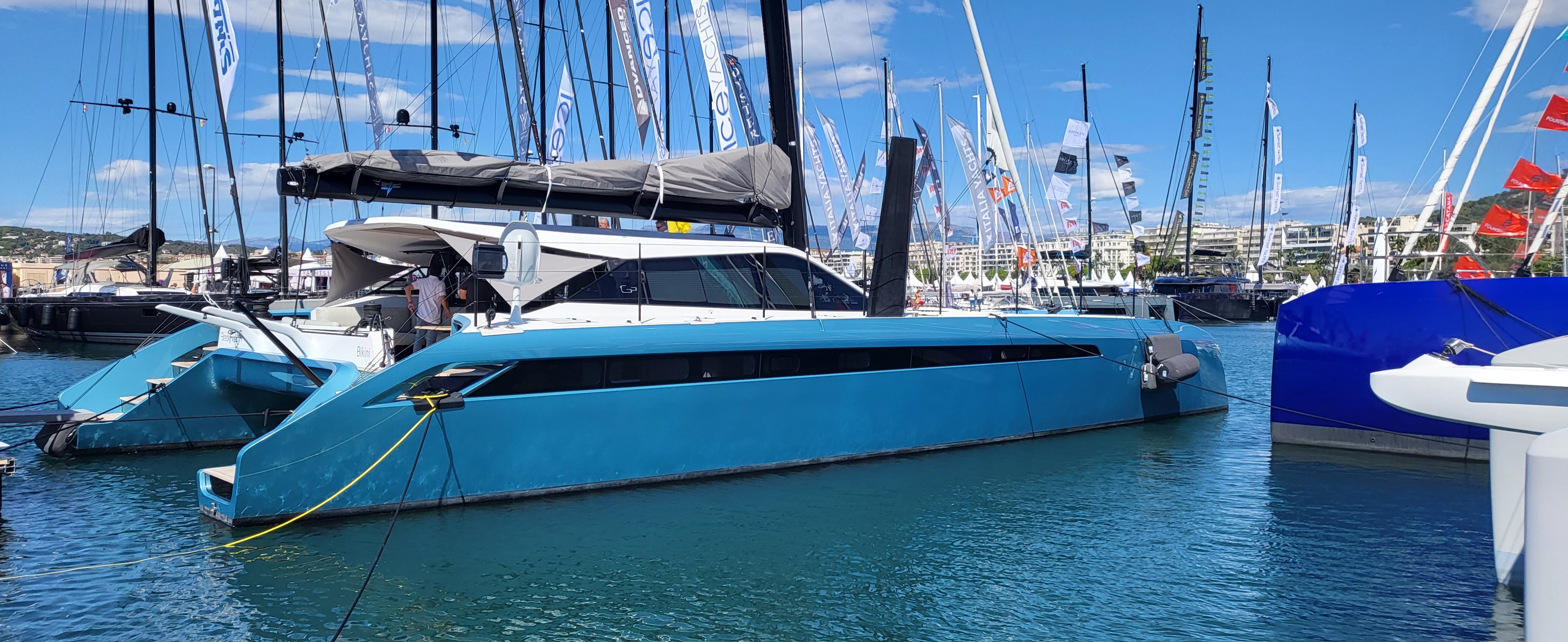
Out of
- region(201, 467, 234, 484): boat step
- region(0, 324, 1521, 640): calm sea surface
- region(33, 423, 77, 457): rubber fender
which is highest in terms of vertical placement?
region(201, 467, 234, 484): boat step

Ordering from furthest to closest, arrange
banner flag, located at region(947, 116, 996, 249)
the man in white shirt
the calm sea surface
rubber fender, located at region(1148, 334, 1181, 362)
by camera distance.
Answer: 1. banner flag, located at region(947, 116, 996, 249)
2. rubber fender, located at region(1148, 334, 1181, 362)
3. the man in white shirt
4. the calm sea surface

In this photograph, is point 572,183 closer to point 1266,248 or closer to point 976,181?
point 976,181

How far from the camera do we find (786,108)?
10.5 meters

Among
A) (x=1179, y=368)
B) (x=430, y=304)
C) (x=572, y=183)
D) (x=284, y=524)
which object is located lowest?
(x=284, y=524)

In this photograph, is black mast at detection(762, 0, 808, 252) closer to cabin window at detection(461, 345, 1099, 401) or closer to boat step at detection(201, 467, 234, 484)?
cabin window at detection(461, 345, 1099, 401)

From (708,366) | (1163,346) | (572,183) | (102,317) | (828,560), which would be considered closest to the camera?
(828,560)

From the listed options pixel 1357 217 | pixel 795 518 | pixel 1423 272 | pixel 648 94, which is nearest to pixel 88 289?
pixel 648 94

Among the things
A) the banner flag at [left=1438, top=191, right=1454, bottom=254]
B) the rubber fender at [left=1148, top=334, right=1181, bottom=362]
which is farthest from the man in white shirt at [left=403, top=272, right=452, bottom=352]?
the banner flag at [left=1438, top=191, right=1454, bottom=254]

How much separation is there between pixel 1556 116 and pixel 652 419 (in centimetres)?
804

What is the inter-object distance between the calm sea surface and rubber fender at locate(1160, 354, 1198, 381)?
221cm

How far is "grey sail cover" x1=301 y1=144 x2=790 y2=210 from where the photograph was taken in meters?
8.61

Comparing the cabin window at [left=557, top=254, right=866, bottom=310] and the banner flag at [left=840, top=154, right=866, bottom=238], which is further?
the banner flag at [left=840, top=154, right=866, bottom=238]

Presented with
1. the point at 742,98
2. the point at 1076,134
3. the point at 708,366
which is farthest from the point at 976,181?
the point at 708,366

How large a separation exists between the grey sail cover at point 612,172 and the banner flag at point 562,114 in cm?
737
